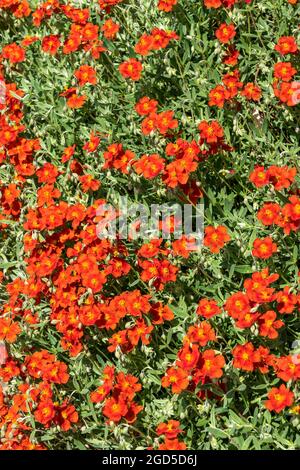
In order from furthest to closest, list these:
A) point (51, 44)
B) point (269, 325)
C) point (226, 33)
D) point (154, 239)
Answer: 1. point (51, 44)
2. point (226, 33)
3. point (154, 239)
4. point (269, 325)

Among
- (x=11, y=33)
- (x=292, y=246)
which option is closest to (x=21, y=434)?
(x=292, y=246)

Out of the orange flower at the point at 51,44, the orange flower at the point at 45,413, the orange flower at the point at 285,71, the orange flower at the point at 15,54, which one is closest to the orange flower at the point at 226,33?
the orange flower at the point at 285,71

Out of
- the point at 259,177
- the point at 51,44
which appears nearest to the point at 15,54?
the point at 51,44

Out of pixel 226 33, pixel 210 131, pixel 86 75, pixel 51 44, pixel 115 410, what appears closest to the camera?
pixel 115 410

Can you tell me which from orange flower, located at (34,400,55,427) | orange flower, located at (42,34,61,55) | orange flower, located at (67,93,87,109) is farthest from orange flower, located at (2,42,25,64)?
orange flower, located at (34,400,55,427)

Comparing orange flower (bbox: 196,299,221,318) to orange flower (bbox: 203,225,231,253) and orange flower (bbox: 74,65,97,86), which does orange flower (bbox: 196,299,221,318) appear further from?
orange flower (bbox: 74,65,97,86)

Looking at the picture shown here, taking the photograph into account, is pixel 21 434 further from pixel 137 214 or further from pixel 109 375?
pixel 137 214

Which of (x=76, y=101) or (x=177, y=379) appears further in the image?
(x=76, y=101)

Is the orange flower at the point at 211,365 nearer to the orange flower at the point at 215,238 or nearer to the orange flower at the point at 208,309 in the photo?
the orange flower at the point at 208,309

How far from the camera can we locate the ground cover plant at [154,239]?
477 cm

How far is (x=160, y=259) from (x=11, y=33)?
338 centimetres

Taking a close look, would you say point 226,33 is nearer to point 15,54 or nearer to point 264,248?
point 264,248

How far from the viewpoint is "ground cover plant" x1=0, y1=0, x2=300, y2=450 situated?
15.7 ft

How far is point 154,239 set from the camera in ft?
16.8
